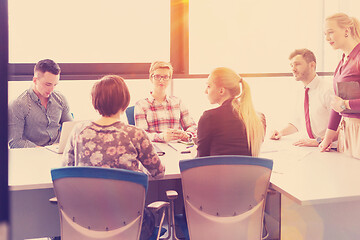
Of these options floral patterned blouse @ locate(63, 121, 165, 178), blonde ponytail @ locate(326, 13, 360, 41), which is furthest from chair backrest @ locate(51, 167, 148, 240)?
blonde ponytail @ locate(326, 13, 360, 41)

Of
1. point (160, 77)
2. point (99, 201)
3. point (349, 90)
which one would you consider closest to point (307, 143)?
point (349, 90)

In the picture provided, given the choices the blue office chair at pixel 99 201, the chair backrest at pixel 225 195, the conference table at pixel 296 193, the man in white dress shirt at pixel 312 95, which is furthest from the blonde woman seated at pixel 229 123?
the man in white dress shirt at pixel 312 95

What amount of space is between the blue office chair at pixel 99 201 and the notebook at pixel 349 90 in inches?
57.5

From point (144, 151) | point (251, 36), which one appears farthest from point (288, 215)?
point (251, 36)

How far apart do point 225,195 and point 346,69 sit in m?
1.33

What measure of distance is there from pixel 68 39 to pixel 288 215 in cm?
337

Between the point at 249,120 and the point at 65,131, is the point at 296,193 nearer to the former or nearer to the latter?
the point at 249,120

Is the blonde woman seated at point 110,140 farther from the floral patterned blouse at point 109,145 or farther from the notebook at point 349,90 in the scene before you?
the notebook at point 349,90

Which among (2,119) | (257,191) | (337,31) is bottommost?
(257,191)

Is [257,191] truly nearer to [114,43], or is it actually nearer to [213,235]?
[213,235]

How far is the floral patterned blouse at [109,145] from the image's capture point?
72.1 inches

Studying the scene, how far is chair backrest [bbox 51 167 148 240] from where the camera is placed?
5.04 feet

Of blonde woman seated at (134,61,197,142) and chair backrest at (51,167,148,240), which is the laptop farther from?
chair backrest at (51,167,148,240)

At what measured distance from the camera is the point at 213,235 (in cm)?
183
